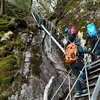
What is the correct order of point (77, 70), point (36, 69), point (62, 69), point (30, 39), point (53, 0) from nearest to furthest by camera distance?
point (77, 70), point (36, 69), point (62, 69), point (30, 39), point (53, 0)

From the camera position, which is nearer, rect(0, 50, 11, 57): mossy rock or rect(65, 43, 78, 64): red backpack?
rect(65, 43, 78, 64): red backpack

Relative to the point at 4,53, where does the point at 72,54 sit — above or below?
below

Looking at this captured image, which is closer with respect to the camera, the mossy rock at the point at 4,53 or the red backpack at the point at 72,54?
the red backpack at the point at 72,54

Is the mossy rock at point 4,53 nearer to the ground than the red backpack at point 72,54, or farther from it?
farther from it

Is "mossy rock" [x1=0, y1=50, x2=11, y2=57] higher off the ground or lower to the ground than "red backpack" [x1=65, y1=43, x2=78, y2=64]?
higher

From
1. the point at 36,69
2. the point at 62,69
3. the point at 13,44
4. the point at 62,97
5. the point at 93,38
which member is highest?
the point at 13,44

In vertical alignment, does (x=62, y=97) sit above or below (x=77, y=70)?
below

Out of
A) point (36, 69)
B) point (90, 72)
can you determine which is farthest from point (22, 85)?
point (90, 72)

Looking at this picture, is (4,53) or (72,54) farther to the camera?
(4,53)

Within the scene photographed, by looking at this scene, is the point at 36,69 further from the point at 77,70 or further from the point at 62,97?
the point at 77,70

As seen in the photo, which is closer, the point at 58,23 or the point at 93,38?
the point at 93,38

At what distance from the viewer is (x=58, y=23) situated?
37.9 feet

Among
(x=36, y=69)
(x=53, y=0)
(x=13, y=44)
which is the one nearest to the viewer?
(x=36, y=69)

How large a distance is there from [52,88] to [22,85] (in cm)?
130
